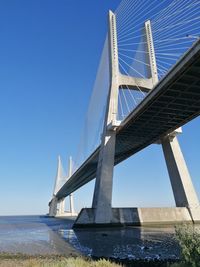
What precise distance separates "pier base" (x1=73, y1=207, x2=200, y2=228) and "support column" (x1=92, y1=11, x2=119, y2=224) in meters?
0.79

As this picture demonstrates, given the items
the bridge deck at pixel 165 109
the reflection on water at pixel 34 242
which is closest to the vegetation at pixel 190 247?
the reflection on water at pixel 34 242

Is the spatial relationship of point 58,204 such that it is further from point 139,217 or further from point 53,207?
point 139,217

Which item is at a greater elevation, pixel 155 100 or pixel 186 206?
pixel 155 100

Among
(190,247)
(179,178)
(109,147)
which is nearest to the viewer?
(190,247)

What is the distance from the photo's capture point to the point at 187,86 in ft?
84.9

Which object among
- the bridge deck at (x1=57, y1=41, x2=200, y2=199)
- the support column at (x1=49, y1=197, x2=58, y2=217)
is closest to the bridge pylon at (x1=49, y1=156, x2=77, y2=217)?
the support column at (x1=49, y1=197, x2=58, y2=217)

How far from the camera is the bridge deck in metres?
23.3

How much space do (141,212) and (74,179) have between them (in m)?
24.8

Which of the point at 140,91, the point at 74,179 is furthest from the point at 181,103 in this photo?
the point at 74,179

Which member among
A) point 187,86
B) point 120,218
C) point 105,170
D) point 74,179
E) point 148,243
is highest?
point 74,179

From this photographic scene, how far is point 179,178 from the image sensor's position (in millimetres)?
35594

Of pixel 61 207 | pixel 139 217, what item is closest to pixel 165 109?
pixel 139 217

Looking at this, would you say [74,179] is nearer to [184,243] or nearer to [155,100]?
[155,100]

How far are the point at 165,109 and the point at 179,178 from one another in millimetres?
8384
